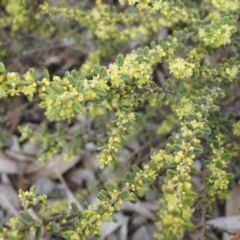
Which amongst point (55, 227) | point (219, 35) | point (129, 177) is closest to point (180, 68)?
point (219, 35)

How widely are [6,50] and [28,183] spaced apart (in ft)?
1.81

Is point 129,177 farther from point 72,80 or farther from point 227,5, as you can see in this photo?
point 227,5

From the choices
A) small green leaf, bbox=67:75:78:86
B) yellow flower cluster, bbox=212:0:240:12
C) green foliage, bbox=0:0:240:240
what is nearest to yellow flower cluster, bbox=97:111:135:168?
green foliage, bbox=0:0:240:240

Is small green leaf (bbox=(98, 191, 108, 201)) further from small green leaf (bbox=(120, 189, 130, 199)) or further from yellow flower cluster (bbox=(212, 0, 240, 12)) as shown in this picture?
yellow flower cluster (bbox=(212, 0, 240, 12))

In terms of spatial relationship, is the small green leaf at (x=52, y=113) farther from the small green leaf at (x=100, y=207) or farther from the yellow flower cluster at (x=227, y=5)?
the yellow flower cluster at (x=227, y=5)

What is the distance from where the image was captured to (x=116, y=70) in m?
1.03

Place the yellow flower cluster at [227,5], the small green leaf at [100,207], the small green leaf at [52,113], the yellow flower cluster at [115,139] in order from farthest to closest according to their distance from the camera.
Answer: the yellow flower cluster at [227,5], the yellow flower cluster at [115,139], the small green leaf at [100,207], the small green leaf at [52,113]

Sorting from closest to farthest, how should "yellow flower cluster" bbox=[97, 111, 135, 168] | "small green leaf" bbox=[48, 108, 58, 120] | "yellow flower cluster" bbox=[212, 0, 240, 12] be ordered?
1. "small green leaf" bbox=[48, 108, 58, 120]
2. "yellow flower cluster" bbox=[97, 111, 135, 168]
3. "yellow flower cluster" bbox=[212, 0, 240, 12]

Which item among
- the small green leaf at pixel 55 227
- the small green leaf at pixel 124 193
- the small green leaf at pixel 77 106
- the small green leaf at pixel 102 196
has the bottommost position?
the small green leaf at pixel 55 227

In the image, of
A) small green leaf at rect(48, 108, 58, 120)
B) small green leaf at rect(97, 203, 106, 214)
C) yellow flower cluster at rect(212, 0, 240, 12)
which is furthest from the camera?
yellow flower cluster at rect(212, 0, 240, 12)

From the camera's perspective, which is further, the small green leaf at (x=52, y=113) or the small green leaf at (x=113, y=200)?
the small green leaf at (x=113, y=200)

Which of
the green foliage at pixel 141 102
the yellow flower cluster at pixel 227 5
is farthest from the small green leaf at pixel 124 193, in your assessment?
the yellow flower cluster at pixel 227 5

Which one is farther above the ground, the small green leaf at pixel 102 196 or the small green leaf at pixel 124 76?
the small green leaf at pixel 124 76

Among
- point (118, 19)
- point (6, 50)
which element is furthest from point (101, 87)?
point (6, 50)
